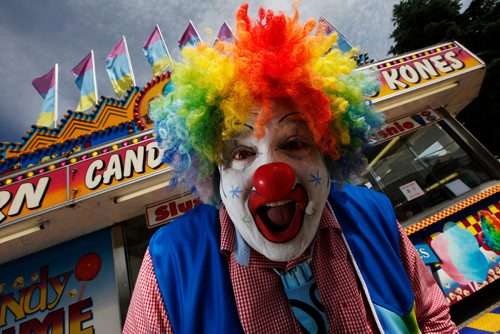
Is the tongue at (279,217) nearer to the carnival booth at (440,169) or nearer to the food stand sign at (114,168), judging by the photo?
the carnival booth at (440,169)

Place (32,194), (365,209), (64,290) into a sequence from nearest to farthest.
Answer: (365,209) → (32,194) → (64,290)

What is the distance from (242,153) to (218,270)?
51 cm

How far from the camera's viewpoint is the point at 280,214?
1090 millimetres

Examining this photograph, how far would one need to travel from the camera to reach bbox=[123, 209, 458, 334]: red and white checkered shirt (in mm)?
→ 1029

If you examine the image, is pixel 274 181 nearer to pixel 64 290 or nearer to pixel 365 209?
pixel 365 209

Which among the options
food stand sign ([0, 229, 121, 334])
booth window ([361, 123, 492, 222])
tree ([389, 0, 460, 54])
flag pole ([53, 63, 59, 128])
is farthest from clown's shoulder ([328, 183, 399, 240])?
tree ([389, 0, 460, 54])

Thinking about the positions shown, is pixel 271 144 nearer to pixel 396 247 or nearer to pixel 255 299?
pixel 255 299

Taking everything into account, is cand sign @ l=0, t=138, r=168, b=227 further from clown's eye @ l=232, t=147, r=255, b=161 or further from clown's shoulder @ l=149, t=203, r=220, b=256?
clown's eye @ l=232, t=147, r=255, b=161

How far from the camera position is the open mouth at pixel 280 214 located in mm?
1049

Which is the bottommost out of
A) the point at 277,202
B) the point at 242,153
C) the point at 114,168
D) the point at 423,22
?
the point at 277,202

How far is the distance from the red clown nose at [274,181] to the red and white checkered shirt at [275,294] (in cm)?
30

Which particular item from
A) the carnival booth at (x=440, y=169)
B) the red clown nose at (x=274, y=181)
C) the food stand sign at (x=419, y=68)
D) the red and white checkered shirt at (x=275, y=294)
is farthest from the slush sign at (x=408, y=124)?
the red clown nose at (x=274, y=181)

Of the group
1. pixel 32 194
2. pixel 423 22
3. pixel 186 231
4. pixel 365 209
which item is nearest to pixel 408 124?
pixel 365 209

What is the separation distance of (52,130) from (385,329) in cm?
584
